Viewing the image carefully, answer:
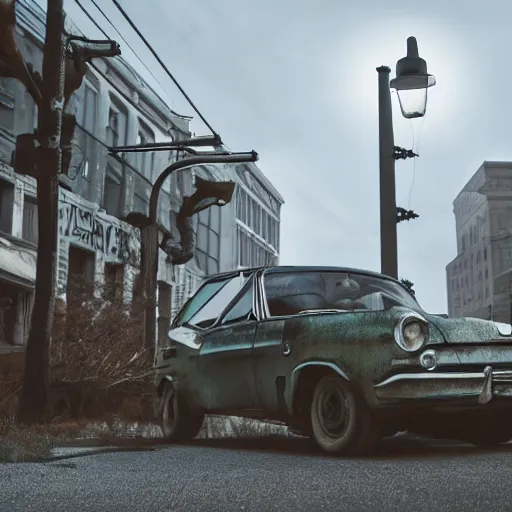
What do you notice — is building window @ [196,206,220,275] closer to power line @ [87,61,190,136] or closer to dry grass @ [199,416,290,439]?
power line @ [87,61,190,136]

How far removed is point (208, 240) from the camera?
40625 millimetres

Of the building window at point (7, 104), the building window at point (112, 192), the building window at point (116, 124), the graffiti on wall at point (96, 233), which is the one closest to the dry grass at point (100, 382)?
the building window at point (7, 104)

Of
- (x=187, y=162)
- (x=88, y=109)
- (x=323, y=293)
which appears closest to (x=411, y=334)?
(x=323, y=293)

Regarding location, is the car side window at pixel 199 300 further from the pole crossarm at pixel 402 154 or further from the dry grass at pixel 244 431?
the pole crossarm at pixel 402 154

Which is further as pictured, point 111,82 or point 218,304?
point 111,82

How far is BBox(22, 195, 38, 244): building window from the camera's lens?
835 inches

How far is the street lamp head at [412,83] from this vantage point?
1163 cm

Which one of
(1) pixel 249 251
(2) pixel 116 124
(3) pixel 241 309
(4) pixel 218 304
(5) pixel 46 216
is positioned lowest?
(3) pixel 241 309

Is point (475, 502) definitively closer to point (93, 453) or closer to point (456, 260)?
point (93, 453)

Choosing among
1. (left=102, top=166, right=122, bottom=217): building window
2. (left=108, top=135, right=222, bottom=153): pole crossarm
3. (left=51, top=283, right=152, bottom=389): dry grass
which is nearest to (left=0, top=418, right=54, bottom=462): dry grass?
(left=51, top=283, right=152, bottom=389): dry grass

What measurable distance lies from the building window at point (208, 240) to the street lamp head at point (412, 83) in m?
26.4

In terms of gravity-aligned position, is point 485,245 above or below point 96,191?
above

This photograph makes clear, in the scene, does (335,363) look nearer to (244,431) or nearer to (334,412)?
(334,412)

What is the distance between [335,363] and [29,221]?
49.6ft
